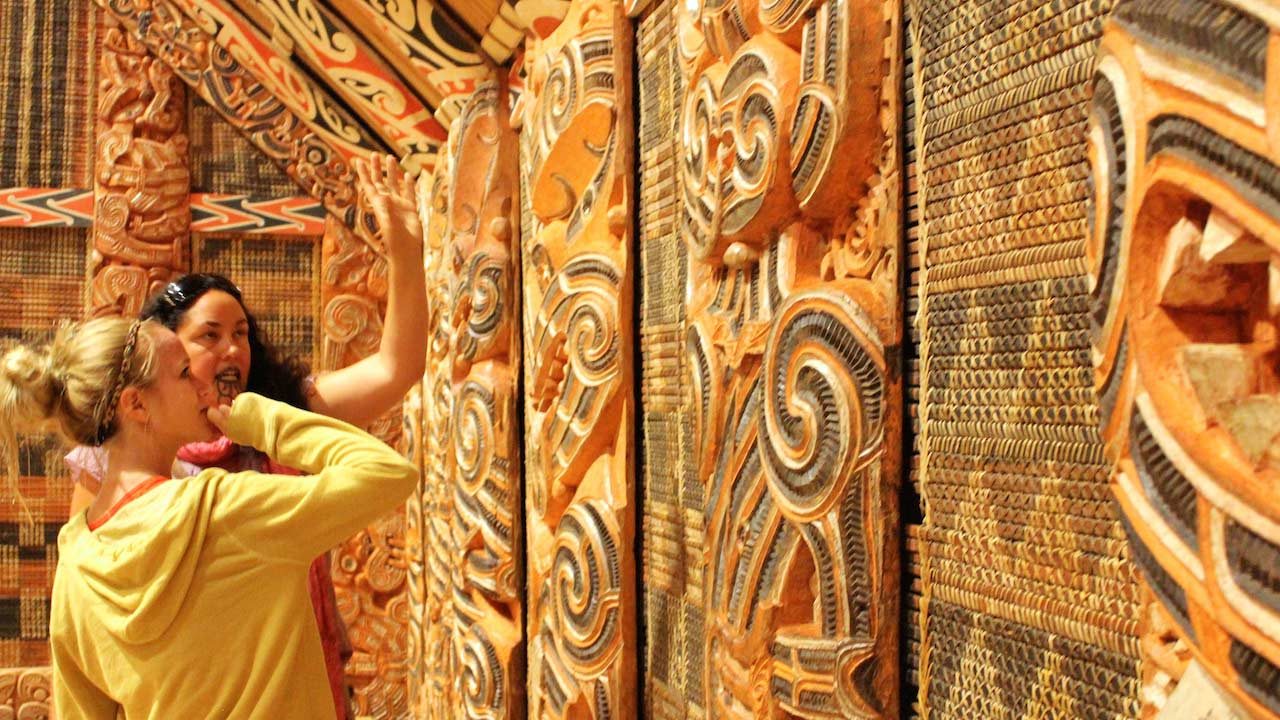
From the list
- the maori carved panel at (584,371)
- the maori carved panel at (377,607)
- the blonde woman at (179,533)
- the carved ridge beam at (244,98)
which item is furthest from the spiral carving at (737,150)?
the carved ridge beam at (244,98)

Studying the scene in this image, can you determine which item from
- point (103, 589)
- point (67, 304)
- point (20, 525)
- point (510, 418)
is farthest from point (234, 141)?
point (103, 589)

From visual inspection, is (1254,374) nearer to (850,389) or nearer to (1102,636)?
(1102,636)

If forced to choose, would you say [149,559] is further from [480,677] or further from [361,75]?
[361,75]

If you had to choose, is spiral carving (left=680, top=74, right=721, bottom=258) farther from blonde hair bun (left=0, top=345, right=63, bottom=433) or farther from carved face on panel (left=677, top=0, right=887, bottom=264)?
blonde hair bun (left=0, top=345, right=63, bottom=433)

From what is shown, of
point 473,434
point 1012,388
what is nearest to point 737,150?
point 1012,388

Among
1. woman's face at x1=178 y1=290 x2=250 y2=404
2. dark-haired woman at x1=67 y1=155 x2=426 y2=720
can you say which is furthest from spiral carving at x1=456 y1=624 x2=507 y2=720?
woman's face at x1=178 y1=290 x2=250 y2=404

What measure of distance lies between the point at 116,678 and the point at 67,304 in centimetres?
251

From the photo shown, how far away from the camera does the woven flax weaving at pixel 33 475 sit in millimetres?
3547

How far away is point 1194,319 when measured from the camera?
0.62 meters

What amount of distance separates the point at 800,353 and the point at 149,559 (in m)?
0.78

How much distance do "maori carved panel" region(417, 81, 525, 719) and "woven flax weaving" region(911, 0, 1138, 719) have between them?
1287 mm

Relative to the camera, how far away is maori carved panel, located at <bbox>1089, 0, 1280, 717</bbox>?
0.54 metres

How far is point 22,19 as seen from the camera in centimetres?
369

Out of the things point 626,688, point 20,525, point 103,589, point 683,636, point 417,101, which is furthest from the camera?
point 20,525
